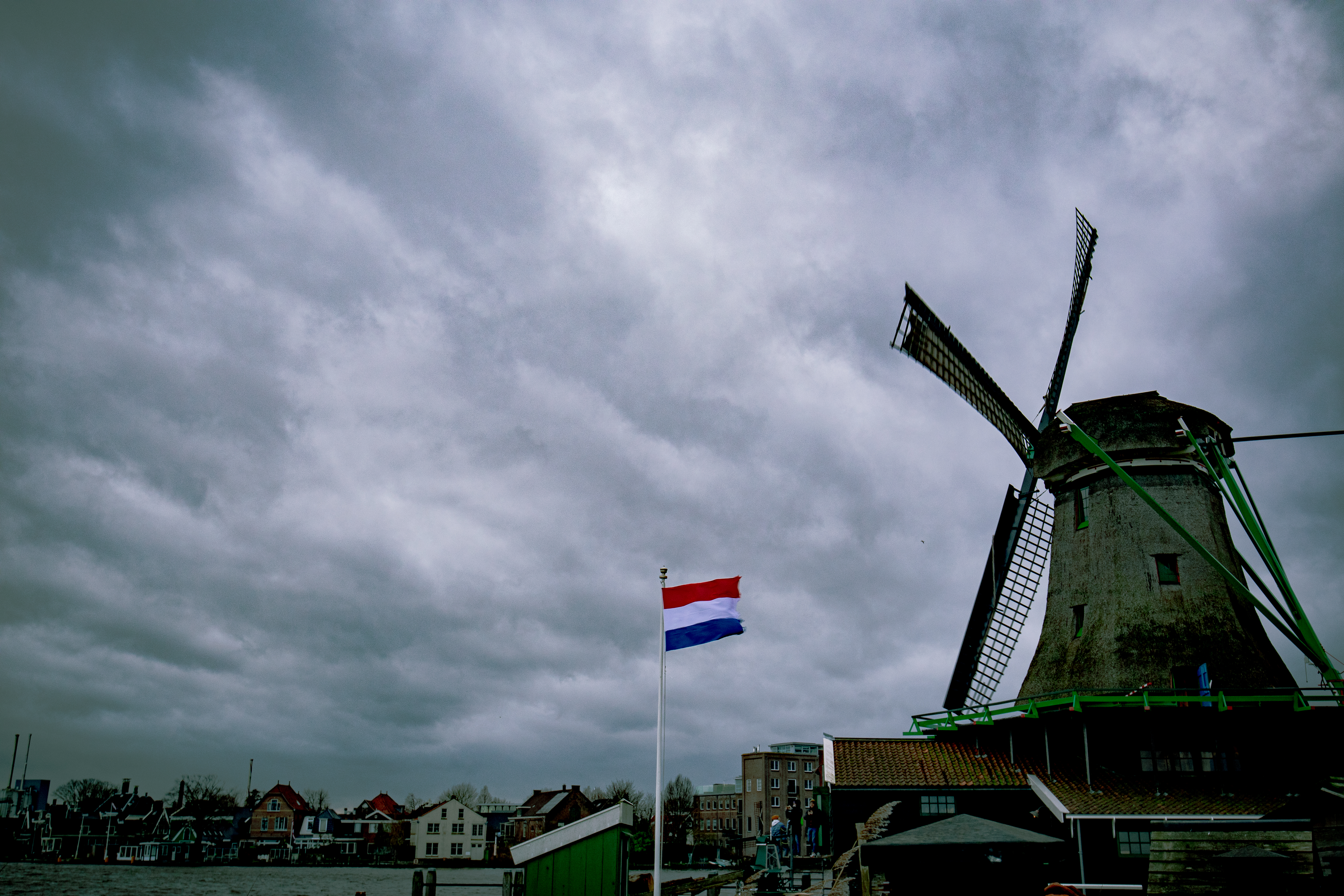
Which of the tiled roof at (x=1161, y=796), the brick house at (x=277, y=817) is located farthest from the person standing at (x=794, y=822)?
the brick house at (x=277, y=817)

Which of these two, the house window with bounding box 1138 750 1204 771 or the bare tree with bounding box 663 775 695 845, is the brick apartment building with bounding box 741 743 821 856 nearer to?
the bare tree with bounding box 663 775 695 845

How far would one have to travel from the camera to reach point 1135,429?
26828mm

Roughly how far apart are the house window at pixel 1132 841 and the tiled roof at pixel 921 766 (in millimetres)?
2792

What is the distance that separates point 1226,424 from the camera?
91.1ft

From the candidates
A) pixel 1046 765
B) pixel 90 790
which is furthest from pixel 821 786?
pixel 90 790

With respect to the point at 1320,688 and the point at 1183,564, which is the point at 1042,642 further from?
the point at 1320,688

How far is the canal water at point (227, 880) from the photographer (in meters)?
50.0

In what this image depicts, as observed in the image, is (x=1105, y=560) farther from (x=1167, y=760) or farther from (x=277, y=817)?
(x=277, y=817)

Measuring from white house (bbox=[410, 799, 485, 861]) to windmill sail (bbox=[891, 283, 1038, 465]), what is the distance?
89741mm

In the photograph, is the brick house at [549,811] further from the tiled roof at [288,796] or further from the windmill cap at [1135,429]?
the windmill cap at [1135,429]

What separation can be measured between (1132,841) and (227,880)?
65343mm

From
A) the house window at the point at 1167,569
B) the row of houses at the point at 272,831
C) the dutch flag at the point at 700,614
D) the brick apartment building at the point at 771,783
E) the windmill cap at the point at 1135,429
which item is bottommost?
the row of houses at the point at 272,831

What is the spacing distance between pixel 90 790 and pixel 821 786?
140183mm

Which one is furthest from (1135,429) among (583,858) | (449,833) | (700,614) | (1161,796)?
(449,833)
